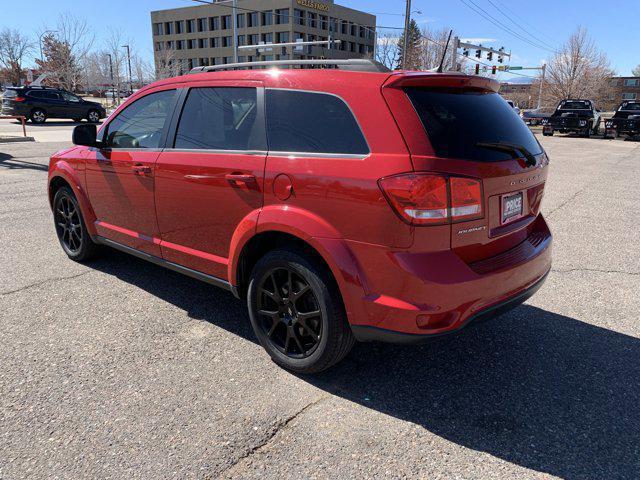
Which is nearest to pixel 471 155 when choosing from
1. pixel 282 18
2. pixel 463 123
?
pixel 463 123

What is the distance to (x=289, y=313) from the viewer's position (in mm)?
3084

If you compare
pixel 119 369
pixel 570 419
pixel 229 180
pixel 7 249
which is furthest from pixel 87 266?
pixel 570 419

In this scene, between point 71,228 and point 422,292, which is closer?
point 422,292

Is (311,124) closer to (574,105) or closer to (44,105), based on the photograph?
(44,105)

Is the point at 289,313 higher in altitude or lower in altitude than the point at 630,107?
lower

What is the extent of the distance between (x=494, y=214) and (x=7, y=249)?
5227 millimetres

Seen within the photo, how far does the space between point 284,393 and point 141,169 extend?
6.89 feet

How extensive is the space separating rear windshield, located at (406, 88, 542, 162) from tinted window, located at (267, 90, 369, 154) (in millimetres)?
361

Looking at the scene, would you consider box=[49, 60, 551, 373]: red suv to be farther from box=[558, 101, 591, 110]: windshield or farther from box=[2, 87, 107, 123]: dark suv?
box=[558, 101, 591, 110]: windshield

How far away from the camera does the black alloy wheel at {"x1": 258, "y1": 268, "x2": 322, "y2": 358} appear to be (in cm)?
295

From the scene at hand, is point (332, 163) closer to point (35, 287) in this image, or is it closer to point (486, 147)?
point (486, 147)

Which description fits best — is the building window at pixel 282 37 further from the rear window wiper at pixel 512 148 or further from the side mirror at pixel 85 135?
the rear window wiper at pixel 512 148

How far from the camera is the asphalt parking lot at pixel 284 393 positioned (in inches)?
93.3

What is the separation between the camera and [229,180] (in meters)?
3.18
